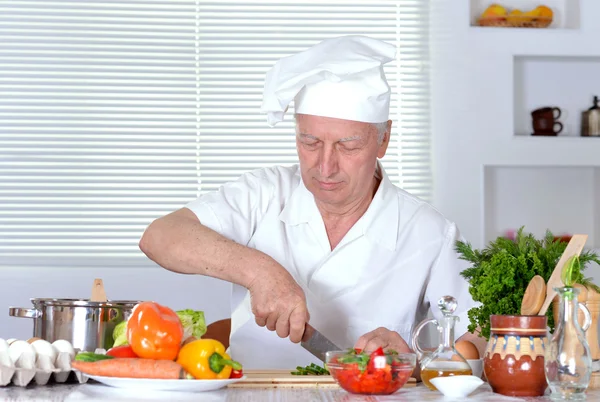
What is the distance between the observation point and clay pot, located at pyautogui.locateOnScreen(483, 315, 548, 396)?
1408 millimetres

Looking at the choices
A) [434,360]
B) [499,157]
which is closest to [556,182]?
[499,157]

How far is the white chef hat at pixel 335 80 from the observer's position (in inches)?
81.6

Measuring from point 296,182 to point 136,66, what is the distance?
5.58 feet

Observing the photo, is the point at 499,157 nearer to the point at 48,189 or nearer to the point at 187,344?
the point at 48,189

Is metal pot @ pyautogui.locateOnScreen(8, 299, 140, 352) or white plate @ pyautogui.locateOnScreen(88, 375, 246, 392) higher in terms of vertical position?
metal pot @ pyautogui.locateOnScreen(8, 299, 140, 352)

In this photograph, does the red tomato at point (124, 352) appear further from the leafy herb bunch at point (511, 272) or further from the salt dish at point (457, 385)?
the leafy herb bunch at point (511, 272)

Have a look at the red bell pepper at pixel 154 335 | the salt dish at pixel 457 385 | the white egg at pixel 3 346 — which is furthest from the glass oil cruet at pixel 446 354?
the white egg at pixel 3 346

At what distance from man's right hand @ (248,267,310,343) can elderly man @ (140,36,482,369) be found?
0.74 ft

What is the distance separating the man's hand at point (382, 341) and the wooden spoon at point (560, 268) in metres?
0.33

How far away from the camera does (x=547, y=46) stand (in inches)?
154

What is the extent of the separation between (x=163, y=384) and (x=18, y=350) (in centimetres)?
28

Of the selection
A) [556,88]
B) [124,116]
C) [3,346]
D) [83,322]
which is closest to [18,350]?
[3,346]

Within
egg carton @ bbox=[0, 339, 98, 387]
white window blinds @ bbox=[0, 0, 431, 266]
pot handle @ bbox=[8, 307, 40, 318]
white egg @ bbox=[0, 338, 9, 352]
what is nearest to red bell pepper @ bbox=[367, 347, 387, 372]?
egg carton @ bbox=[0, 339, 98, 387]

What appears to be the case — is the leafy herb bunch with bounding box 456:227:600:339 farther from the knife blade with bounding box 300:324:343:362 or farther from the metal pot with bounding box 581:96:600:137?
the metal pot with bounding box 581:96:600:137
